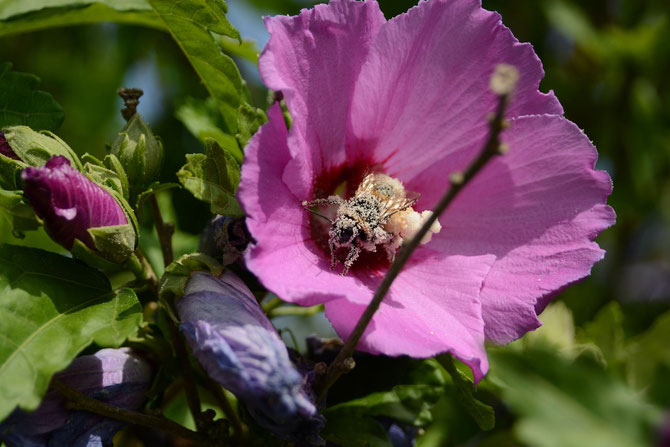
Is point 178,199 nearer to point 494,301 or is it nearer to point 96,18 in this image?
point 96,18

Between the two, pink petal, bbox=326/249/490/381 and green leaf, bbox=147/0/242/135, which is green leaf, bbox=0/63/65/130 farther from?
pink petal, bbox=326/249/490/381

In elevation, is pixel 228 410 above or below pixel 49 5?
below

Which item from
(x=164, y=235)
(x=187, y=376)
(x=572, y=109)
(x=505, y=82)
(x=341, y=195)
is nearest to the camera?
(x=505, y=82)

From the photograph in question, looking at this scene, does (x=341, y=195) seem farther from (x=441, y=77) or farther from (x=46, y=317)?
(x=46, y=317)

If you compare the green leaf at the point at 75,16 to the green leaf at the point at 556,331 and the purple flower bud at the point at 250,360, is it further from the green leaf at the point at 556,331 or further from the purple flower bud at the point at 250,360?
the green leaf at the point at 556,331

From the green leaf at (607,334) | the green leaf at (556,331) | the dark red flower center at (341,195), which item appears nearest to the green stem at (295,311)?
the dark red flower center at (341,195)

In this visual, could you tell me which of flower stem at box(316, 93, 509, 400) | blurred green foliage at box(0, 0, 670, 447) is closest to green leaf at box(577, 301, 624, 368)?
blurred green foliage at box(0, 0, 670, 447)

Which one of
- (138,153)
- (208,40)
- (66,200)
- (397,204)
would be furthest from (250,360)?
(208,40)

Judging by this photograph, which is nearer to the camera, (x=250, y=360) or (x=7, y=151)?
(x=250, y=360)
